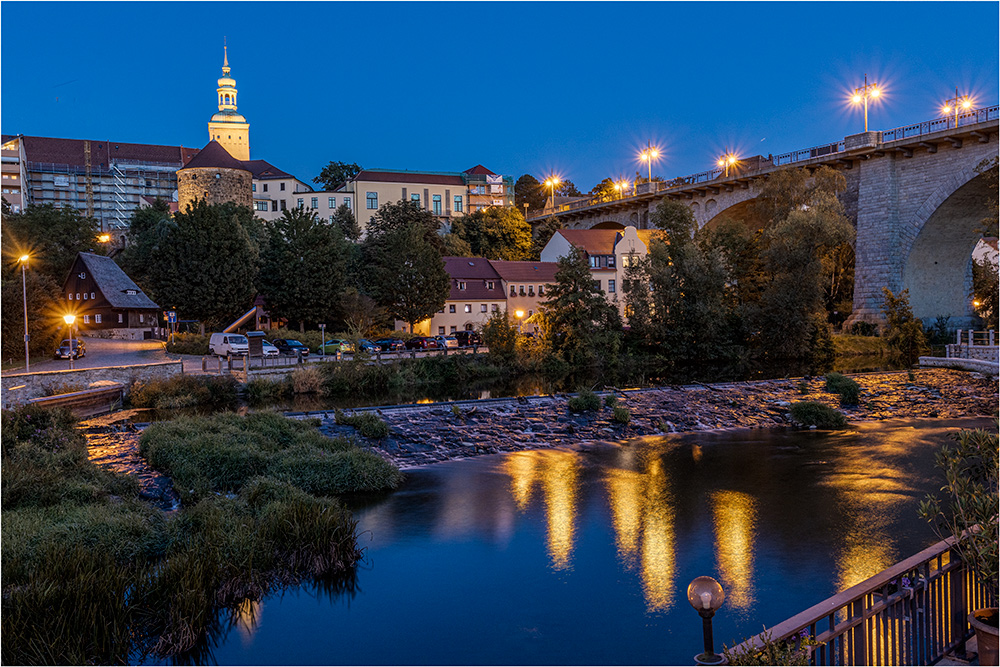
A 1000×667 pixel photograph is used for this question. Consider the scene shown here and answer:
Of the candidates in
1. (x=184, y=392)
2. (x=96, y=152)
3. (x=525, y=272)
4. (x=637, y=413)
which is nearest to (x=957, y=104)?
(x=525, y=272)

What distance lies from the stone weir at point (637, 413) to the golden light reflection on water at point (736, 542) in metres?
8.04

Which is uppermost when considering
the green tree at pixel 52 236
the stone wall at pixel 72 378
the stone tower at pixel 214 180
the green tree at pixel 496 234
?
the stone tower at pixel 214 180

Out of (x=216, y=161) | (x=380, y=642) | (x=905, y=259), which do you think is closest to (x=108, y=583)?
(x=380, y=642)

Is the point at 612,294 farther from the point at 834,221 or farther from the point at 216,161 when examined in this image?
the point at 216,161

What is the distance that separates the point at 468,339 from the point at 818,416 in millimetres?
28041

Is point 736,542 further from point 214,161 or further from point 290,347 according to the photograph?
point 214,161

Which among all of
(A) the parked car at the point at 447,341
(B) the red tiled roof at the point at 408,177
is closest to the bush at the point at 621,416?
(A) the parked car at the point at 447,341

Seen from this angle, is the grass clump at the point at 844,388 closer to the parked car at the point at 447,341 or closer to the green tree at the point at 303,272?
the parked car at the point at 447,341

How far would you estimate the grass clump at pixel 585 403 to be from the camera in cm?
2814

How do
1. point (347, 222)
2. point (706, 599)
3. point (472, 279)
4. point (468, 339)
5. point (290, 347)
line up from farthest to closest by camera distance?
1. point (347, 222)
2. point (472, 279)
3. point (468, 339)
4. point (290, 347)
5. point (706, 599)

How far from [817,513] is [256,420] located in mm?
15085

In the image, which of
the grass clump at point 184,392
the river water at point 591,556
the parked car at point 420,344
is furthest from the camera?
the parked car at point 420,344

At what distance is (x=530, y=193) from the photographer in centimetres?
12788

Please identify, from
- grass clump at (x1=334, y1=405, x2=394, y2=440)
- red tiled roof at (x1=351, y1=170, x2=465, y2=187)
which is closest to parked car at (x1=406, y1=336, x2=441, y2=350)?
grass clump at (x1=334, y1=405, x2=394, y2=440)
